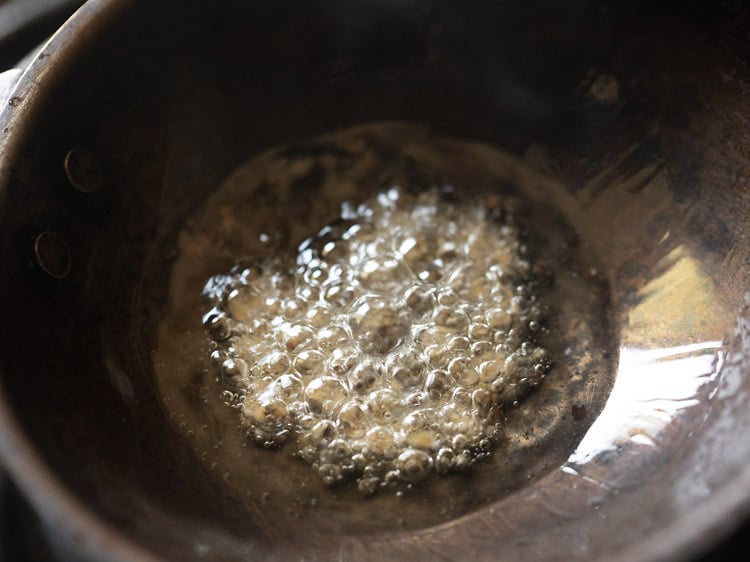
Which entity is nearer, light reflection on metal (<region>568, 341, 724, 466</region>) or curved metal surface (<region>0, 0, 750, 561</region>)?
curved metal surface (<region>0, 0, 750, 561</region>)

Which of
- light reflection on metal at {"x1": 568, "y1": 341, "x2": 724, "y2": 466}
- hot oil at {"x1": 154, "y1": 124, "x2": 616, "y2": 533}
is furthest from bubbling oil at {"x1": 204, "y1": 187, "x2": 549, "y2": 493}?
light reflection on metal at {"x1": 568, "y1": 341, "x2": 724, "y2": 466}

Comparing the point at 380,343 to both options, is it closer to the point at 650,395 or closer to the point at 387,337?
the point at 387,337

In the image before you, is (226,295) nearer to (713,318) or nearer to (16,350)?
(16,350)

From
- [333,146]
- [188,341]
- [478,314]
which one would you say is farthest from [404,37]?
[188,341]

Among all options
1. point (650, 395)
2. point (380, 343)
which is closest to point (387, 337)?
point (380, 343)

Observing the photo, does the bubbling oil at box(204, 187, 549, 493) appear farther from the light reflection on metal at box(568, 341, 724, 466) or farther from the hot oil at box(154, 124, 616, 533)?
A: the light reflection on metal at box(568, 341, 724, 466)

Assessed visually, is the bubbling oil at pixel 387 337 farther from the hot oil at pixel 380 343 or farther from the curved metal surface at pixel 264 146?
the curved metal surface at pixel 264 146

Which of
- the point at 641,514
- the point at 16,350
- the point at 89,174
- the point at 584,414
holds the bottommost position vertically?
the point at 641,514

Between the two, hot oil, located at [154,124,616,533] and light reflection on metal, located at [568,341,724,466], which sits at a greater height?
hot oil, located at [154,124,616,533]
